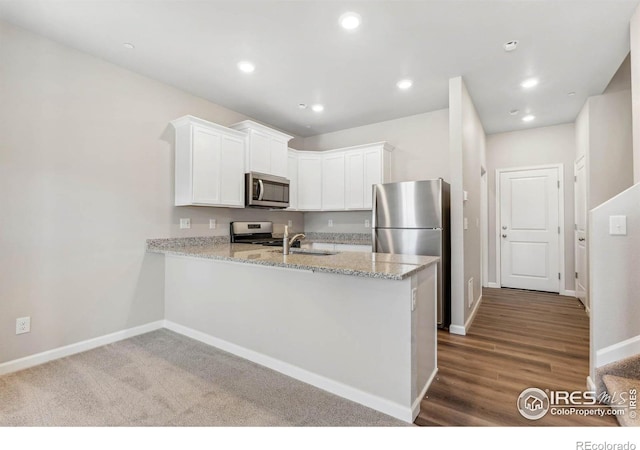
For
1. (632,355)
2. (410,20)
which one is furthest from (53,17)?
(632,355)

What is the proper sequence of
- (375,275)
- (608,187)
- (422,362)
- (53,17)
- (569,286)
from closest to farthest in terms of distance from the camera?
(375,275), (422,362), (53,17), (608,187), (569,286)

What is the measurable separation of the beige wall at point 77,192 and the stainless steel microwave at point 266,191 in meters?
0.88

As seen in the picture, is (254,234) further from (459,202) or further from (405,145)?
(459,202)

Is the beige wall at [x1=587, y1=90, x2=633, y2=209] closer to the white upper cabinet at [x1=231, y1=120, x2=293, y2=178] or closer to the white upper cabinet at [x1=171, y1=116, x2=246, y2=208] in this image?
the white upper cabinet at [x1=231, y1=120, x2=293, y2=178]

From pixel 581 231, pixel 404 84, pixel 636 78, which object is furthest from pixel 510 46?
pixel 581 231

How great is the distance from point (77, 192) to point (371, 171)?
336 cm

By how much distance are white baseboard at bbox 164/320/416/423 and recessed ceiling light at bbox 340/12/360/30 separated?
8.54 ft

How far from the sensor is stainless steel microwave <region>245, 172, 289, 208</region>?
3764mm

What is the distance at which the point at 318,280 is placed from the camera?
2.05 m

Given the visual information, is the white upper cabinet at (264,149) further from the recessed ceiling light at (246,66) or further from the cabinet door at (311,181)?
the recessed ceiling light at (246,66)

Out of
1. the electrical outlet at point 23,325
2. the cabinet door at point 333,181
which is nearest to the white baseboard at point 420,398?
Result: the cabinet door at point 333,181

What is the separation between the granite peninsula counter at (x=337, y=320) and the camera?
5.69 ft

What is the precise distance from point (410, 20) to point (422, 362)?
2.48m

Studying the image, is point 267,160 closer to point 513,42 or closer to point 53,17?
point 53,17
